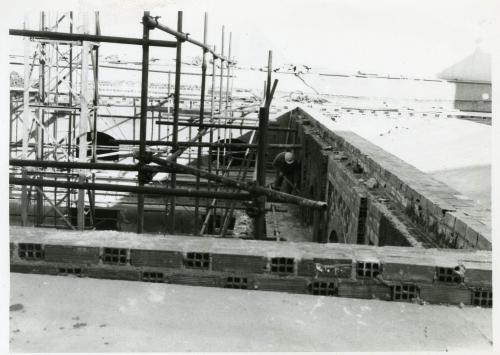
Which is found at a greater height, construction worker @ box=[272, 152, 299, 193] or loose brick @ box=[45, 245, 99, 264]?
loose brick @ box=[45, 245, 99, 264]

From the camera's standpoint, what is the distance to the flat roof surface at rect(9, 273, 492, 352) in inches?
128

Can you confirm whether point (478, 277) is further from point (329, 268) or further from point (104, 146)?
point (104, 146)

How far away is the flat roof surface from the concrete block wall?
10 centimetres

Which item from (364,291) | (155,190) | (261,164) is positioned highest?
(261,164)

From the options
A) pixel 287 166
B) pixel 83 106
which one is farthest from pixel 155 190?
pixel 287 166

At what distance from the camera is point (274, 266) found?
4.09 metres

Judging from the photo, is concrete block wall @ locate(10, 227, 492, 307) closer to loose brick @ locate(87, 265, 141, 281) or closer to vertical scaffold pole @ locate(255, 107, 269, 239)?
loose brick @ locate(87, 265, 141, 281)

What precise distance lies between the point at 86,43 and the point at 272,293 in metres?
6.08

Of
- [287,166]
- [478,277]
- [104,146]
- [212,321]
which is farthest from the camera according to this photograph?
[287,166]

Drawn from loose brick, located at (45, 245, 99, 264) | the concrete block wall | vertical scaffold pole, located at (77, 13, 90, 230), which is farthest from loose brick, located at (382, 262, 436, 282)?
vertical scaffold pole, located at (77, 13, 90, 230)

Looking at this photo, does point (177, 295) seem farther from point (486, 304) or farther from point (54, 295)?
point (486, 304)

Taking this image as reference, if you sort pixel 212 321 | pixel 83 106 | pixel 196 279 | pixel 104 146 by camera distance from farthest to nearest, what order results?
pixel 104 146 → pixel 83 106 → pixel 196 279 → pixel 212 321

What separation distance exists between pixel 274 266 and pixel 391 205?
12.3 feet

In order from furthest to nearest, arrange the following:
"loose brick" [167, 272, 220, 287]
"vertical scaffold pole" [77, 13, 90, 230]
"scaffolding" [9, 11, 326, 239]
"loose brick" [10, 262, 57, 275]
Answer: "vertical scaffold pole" [77, 13, 90, 230] < "scaffolding" [9, 11, 326, 239] < "loose brick" [10, 262, 57, 275] < "loose brick" [167, 272, 220, 287]
